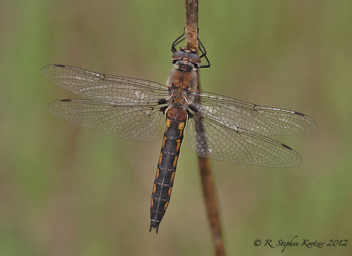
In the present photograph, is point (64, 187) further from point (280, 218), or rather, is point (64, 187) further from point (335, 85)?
point (335, 85)

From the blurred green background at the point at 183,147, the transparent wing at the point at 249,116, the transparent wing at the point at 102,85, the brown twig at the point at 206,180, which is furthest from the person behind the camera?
the blurred green background at the point at 183,147

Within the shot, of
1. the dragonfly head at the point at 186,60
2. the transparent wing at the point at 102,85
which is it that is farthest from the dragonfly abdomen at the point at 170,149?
the dragonfly head at the point at 186,60

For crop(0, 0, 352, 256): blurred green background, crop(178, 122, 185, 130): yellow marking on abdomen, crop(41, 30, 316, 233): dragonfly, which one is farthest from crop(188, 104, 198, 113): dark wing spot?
crop(0, 0, 352, 256): blurred green background

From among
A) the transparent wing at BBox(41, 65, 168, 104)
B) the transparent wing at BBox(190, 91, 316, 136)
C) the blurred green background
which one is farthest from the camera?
the blurred green background

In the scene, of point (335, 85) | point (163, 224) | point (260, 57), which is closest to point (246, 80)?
point (260, 57)

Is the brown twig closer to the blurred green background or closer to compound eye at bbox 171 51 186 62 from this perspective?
compound eye at bbox 171 51 186 62

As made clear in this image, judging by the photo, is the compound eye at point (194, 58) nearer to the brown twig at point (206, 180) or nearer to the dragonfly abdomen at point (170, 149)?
the brown twig at point (206, 180)

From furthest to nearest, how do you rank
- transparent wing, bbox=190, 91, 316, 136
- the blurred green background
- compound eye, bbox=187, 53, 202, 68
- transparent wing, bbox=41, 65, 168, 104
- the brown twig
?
the blurred green background
transparent wing, bbox=41, 65, 168, 104
compound eye, bbox=187, 53, 202, 68
transparent wing, bbox=190, 91, 316, 136
the brown twig
